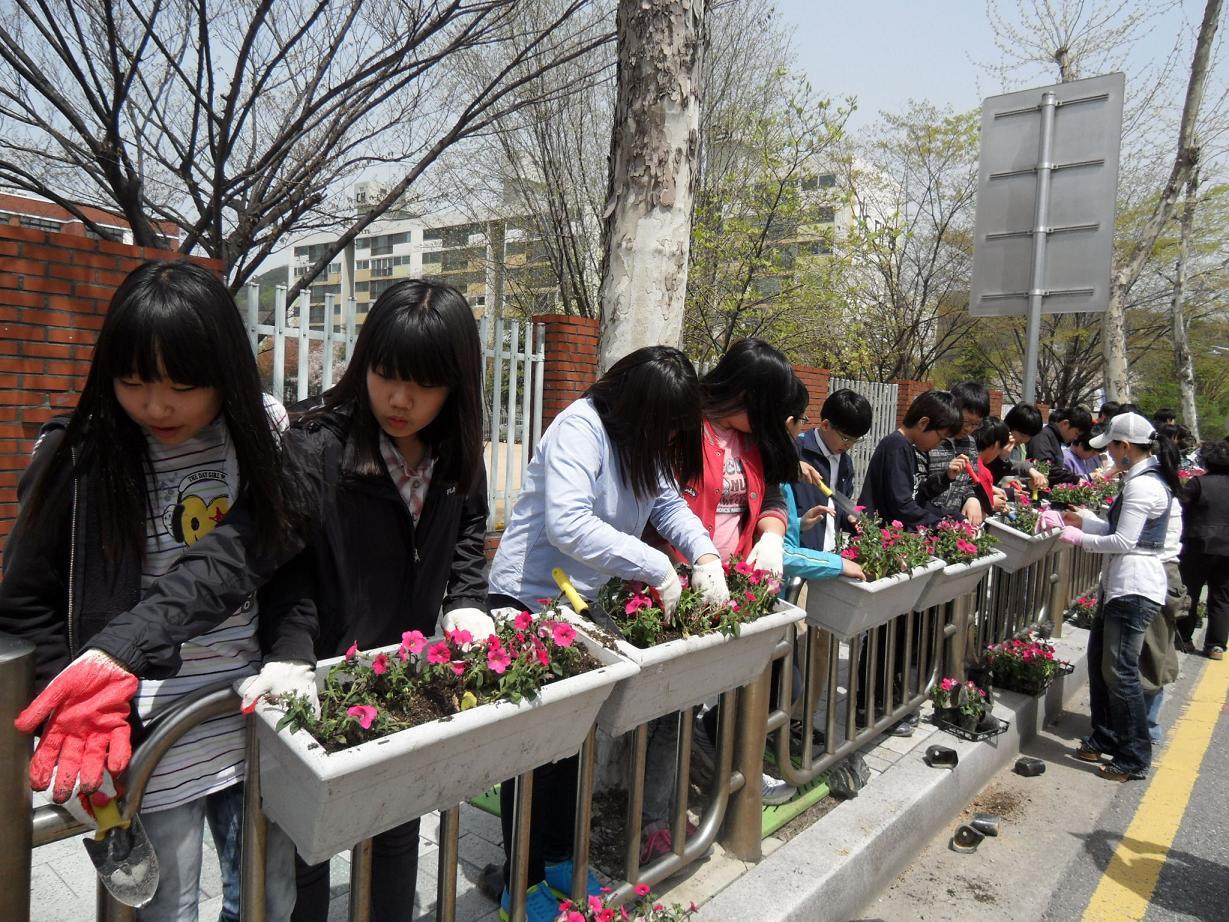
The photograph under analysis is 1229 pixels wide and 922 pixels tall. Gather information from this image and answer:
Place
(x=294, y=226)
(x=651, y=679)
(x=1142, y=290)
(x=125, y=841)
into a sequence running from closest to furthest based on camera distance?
(x=125, y=841)
(x=651, y=679)
(x=294, y=226)
(x=1142, y=290)

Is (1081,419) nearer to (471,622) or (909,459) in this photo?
(909,459)

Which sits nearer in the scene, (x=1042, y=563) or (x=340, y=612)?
(x=340, y=612)

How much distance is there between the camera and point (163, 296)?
136cm

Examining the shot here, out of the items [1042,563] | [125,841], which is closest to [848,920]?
[125,841]

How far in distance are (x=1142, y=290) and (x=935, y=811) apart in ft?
77.1

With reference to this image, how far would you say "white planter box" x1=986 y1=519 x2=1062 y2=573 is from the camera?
454 cm

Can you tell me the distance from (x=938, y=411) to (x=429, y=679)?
3.37m

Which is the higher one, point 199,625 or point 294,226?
point 294,226

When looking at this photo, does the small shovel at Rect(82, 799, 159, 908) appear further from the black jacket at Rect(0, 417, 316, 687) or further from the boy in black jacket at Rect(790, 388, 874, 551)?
the boy in black jacket at Rect(790, 388, 874, 551)

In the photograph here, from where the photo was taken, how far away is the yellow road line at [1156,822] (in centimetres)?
304

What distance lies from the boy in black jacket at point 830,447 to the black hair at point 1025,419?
2.91 meters

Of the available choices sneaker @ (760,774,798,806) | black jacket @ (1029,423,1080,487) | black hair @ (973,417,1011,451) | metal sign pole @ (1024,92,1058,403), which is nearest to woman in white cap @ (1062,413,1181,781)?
black hair @ (973,417,1011,451)

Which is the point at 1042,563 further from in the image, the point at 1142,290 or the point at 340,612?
the point at 1142,290

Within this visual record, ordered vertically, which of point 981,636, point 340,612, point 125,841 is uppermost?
point 340,612
